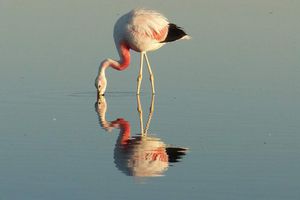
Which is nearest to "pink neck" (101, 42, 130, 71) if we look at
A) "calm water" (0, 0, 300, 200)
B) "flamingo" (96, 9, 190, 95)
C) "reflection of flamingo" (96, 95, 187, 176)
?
"flamingo" (96, 9, 190, 95)

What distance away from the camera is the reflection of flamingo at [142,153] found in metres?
10.1

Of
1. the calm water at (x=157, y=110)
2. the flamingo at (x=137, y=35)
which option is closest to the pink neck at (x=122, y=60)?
the flamingo at (x=137, y=35)

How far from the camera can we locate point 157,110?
1377 cm

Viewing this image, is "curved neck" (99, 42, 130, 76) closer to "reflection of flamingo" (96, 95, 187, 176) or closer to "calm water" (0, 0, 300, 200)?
"calm water" (0, 0, 300, 200)

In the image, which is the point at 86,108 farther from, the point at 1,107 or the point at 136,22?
the point at 136,22

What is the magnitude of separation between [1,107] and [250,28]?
8.68 meters

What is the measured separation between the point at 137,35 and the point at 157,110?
215 cm

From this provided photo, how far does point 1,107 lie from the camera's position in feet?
44.4

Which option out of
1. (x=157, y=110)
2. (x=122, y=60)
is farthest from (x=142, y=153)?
(x=122, y=60)

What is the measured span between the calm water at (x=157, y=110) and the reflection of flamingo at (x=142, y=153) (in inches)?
0.6

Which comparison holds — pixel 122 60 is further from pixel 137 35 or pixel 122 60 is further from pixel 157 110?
pixel 157 110

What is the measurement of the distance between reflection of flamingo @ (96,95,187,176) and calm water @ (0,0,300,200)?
0.6 inches

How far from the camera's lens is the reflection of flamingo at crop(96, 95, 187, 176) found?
398 inches

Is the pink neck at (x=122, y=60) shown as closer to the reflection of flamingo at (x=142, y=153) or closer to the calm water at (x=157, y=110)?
the calm water at (x=157, y=110)
